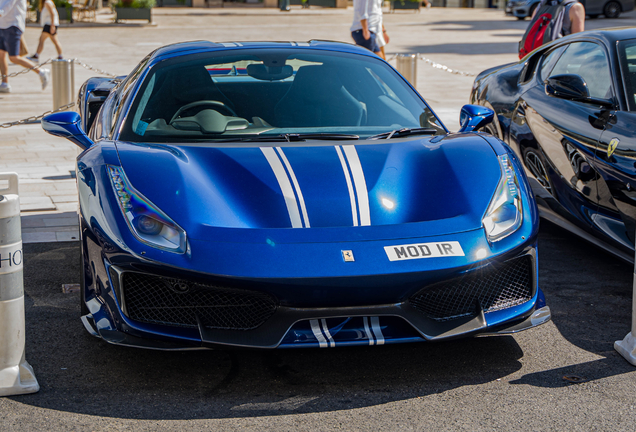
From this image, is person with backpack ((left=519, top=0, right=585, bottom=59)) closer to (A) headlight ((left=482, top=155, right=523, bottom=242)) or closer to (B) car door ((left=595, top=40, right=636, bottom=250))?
(B) car door ((left=595, top=40, right=636, bottom=250))

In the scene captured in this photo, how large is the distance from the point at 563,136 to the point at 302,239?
229 cm

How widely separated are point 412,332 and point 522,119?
2.65m

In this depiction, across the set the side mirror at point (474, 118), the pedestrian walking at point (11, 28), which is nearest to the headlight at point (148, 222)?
the side mirror at point (474, 118)

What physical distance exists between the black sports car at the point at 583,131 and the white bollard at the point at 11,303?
2.86 metres

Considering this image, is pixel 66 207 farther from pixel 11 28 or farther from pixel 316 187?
pixel 11 28

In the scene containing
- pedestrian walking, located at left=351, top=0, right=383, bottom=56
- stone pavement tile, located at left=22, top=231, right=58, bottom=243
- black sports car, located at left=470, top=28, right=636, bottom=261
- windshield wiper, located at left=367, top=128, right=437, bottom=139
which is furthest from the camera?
pedestrian walking, located at left=351, top=0, right=383, bottom=56

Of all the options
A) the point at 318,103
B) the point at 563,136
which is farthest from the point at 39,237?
the point at 563,136

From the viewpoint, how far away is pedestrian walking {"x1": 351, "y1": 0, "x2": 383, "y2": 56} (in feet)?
29.4

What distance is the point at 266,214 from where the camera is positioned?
9.62 ft

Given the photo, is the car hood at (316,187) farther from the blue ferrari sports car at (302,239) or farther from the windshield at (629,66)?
the windshield at (629,66)

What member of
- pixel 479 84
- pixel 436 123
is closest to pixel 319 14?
pixel 479 84

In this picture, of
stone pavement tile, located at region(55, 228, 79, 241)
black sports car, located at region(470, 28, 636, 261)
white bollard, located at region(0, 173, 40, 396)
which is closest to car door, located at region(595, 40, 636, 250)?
black sports car, located at region(470, 28, 636, 261)

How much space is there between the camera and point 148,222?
9.53ft

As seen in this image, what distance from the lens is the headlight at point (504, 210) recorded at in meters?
3.01
